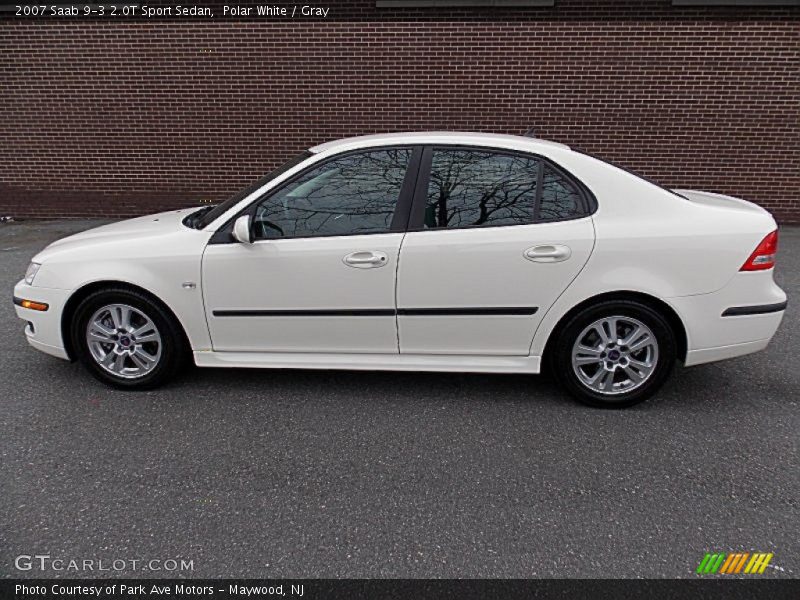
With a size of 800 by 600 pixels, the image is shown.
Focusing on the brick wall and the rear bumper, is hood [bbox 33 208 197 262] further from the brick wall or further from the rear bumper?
the brick wall

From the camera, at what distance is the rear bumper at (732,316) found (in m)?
3.14

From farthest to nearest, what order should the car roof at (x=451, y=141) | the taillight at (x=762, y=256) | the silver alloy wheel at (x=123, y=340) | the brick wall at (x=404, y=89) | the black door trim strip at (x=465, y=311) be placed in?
the brick wall at (x=404, y=89), the silver alloy wheel at (x=123, y=340), the car roof at (x=451, y=141), the black door trim strip at (x=465, y=311), the taillight at (x=762, y=256)

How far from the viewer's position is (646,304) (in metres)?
3.19

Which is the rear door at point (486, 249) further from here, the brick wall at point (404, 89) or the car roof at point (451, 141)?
the brick wall at point (404, 89)

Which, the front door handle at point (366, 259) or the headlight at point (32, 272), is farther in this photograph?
the headlight at point (32, 272)

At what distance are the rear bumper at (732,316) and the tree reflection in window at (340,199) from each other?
173 centimetres

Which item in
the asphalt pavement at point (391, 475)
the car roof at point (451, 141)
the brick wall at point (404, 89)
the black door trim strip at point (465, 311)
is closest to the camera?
the asphalt pavement at point (391, 475)

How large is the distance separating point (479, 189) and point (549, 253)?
1.83ft

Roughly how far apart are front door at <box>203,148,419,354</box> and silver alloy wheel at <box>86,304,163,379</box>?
0.43 meters

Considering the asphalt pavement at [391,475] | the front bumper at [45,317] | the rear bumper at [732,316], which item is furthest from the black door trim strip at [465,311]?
the front bumper at [45,317]
